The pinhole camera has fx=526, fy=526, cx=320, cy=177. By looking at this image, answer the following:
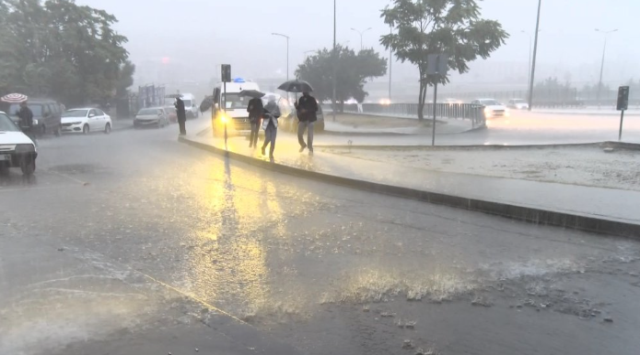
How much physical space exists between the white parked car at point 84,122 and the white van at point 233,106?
31.6 ft

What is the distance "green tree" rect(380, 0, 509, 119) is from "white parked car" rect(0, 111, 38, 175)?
71.3 ft

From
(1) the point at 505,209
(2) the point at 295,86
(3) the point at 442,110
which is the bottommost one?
(1) the point at 505,209

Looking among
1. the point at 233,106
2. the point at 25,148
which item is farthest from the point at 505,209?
the point at 233,106

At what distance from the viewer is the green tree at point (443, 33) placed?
28.8 metres

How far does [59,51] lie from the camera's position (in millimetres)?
39219

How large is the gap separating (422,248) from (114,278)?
337cm

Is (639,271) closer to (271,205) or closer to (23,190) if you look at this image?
(271,205)

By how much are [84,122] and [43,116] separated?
3.58 metres

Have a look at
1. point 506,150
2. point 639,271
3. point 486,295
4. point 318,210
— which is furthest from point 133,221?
point 506,150

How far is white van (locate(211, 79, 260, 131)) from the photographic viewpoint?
22719 millimetres

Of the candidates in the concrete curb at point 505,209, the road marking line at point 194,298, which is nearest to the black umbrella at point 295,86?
the concrete curb at point 505,209

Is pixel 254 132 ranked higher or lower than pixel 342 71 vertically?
lower

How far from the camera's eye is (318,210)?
822cm

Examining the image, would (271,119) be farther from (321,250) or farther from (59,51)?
(59,51)
